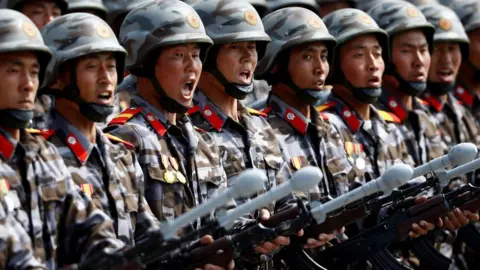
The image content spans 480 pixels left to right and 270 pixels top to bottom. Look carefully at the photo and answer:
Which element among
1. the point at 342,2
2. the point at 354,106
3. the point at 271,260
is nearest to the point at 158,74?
the point at 271,260

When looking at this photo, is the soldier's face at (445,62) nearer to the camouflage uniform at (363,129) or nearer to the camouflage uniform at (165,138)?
the camouflage uniform at (363,129)

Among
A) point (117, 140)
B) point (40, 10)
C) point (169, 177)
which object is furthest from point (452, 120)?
point (117, 140)

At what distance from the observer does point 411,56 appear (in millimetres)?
16906

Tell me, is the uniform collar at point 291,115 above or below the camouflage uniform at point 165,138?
below

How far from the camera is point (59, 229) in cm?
1167

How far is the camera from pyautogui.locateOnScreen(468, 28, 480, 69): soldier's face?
18812 millimetres

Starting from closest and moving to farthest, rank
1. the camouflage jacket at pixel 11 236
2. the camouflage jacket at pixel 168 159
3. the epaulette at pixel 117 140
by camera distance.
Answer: the camouflage jacket at pixel 11 236, the epaulette at pixel 117 140, the camouflage jacket at pixel 168 159

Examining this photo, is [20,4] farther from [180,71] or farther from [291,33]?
[180,71]

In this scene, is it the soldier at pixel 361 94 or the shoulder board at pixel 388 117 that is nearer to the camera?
the soldier at pixel 361 94

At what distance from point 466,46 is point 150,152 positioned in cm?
625

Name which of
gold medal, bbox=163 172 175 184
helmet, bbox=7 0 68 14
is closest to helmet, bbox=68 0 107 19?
helmet, bbox=7 0 68 14

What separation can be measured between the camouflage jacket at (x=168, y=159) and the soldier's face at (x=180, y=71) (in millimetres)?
204

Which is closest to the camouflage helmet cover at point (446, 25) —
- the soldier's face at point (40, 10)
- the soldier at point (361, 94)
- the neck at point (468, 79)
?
the neck at point (468, 79)

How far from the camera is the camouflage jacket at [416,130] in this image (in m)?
16.5
